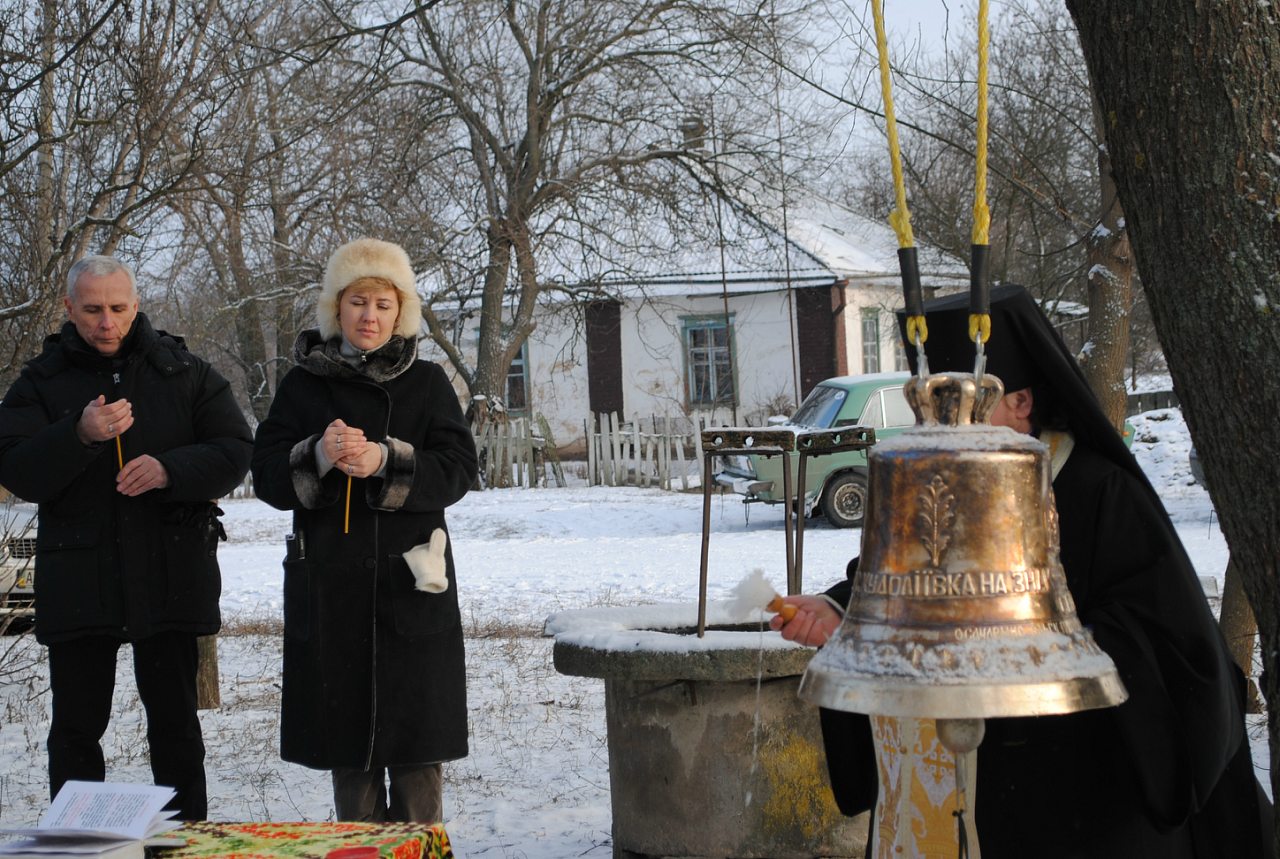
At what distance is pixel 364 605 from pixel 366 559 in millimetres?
127

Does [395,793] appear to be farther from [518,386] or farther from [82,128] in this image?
[518,386]

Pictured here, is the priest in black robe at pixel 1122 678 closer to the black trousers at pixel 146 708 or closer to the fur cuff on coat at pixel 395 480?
the fur cuff on coat at pixel 395 480

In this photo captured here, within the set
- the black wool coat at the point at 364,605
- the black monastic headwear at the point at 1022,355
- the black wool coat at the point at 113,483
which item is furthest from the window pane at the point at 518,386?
the black monastic headwear at the point at 1022,355

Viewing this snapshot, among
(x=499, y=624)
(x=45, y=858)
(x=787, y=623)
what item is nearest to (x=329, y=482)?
(x=45, y=858)

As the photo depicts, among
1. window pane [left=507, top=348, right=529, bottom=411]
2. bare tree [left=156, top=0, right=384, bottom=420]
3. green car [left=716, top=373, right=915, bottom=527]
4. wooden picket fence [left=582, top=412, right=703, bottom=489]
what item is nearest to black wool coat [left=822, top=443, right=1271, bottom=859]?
bare tree [left=156, top=0, right=384, bottom=420]

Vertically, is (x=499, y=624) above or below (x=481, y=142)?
below

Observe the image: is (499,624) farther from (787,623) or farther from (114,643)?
(787,623)

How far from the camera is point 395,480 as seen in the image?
371cm

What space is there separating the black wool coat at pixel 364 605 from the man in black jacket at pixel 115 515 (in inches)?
15.6

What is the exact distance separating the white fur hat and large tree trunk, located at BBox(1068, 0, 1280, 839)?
211cm

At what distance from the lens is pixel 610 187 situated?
19891 mm

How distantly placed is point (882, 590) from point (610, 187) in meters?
18.7

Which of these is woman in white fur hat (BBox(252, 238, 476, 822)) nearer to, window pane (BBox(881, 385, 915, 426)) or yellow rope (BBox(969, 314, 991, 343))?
yellow rope (BBox(969, 314, 991, 343))

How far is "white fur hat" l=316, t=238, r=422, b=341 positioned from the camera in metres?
3.87
